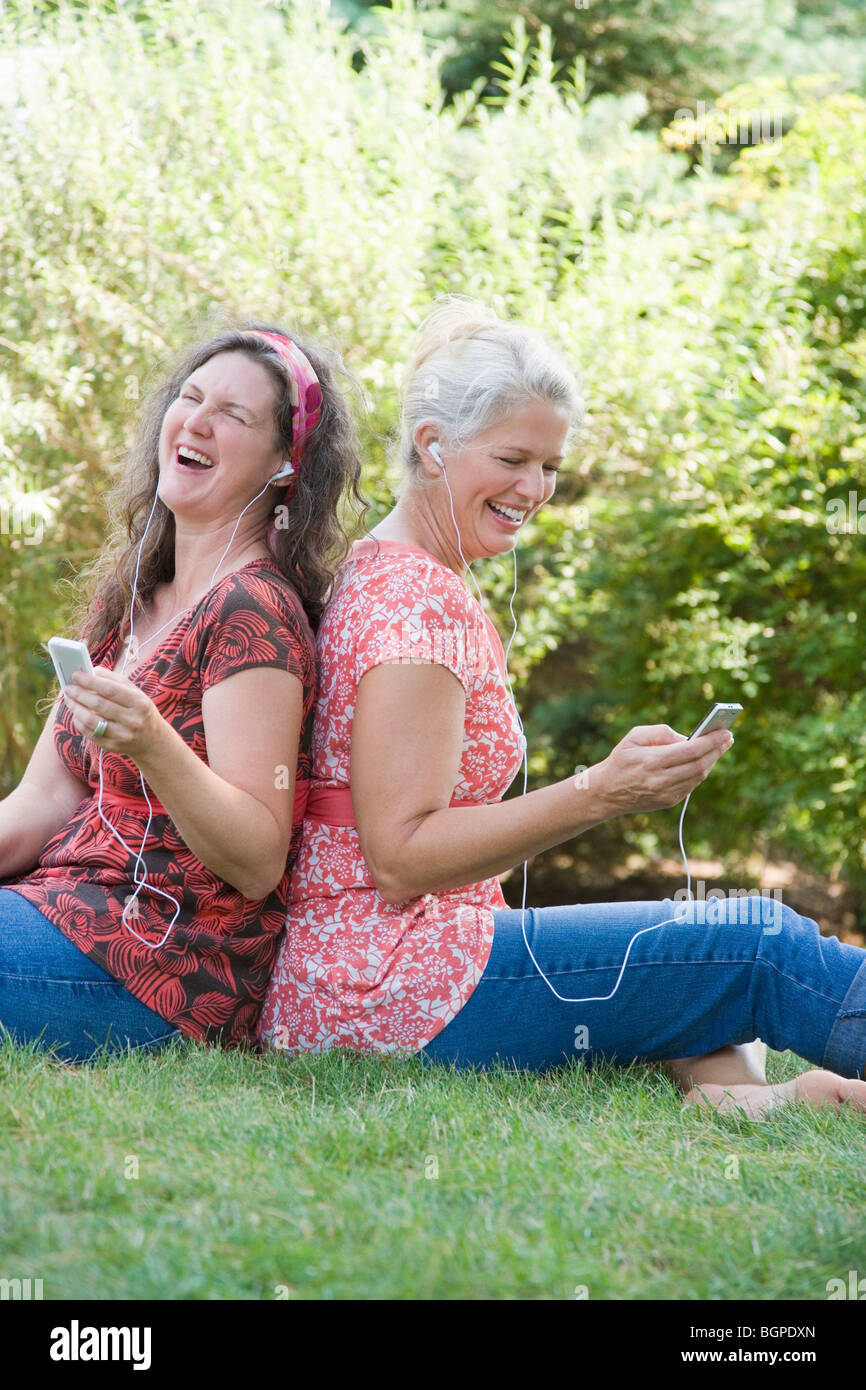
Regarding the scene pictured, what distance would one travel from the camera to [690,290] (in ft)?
20.4

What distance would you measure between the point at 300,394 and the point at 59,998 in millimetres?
1316

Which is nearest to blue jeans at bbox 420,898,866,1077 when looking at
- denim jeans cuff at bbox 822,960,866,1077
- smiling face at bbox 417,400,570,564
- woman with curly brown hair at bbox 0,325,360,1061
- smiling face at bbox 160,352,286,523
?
denim jeans cuff at bbox 822,960,866,1077


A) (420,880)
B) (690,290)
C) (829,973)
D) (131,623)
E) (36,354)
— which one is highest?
(690,290)

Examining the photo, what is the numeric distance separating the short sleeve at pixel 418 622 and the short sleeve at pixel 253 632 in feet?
0.38

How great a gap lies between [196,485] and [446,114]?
4.15 meters

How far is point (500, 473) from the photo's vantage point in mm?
2842

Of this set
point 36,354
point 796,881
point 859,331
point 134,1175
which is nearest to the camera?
point 134,1175

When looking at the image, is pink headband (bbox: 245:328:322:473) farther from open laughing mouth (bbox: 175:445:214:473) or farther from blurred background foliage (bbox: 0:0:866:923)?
blurred background foliage (bbox: 0:0:866:923)

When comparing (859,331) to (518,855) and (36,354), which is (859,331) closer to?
(36,354)

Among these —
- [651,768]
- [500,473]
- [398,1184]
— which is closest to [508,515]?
[500,473]

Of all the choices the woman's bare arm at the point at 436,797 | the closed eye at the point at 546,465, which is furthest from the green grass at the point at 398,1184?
the closed eye at the point at 546,465

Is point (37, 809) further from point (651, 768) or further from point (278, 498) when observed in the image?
point (651, 768)

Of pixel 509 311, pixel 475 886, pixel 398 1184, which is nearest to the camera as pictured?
pixel 398 1184

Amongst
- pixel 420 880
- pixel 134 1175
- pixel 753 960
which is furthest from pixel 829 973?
pixel 134 1175
